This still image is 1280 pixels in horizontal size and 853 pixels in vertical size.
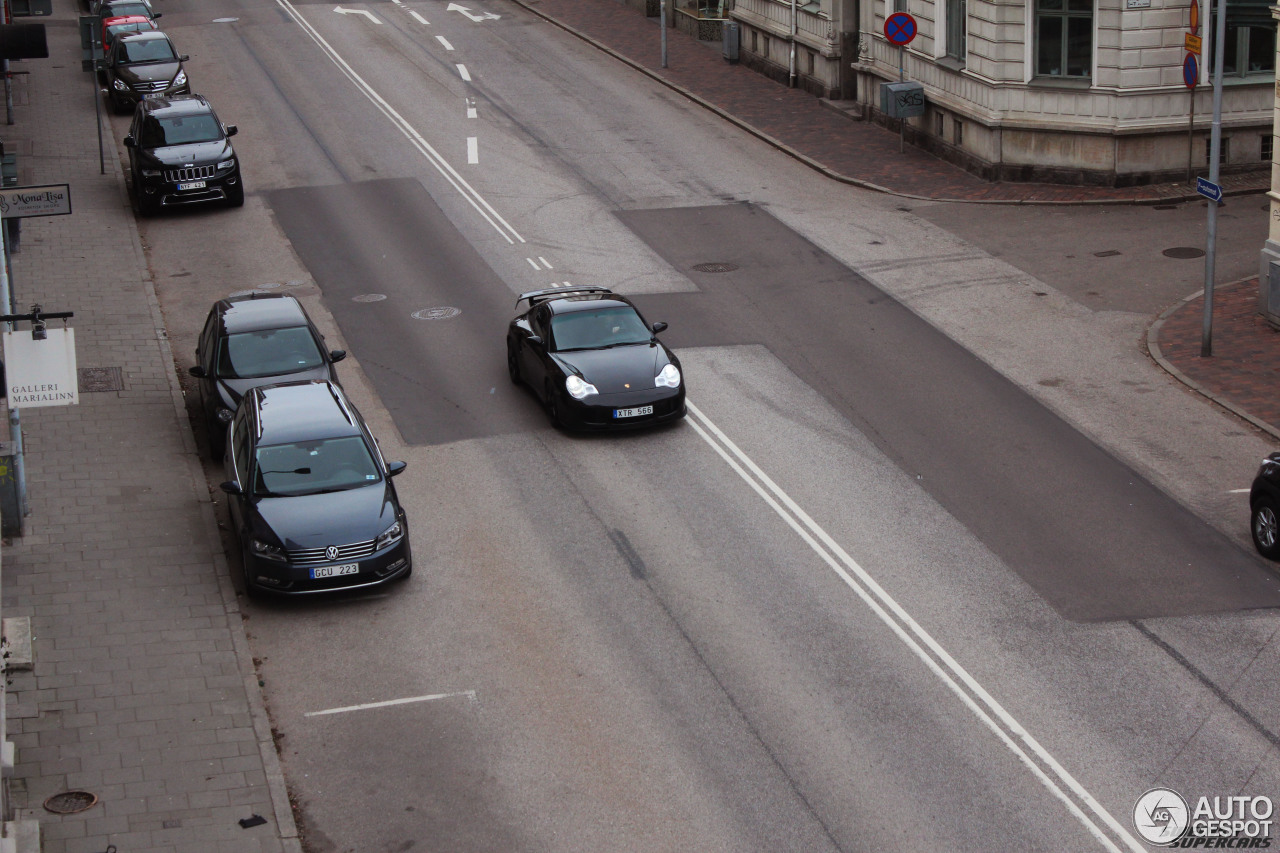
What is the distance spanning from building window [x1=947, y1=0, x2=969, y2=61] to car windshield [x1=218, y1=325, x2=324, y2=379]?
59.3ft

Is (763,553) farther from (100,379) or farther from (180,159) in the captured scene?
(180,159)

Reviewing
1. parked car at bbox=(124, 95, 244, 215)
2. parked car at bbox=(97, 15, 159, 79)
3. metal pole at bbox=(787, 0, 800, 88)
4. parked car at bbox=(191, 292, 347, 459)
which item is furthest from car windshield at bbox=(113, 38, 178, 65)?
parked car at bbox=(191, 292, 347, 459)

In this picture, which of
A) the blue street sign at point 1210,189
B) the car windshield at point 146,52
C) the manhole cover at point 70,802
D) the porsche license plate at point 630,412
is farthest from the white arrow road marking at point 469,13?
the manhole cover at point 70,802

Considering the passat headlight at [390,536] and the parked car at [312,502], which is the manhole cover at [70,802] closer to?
the parked car at [312,502]

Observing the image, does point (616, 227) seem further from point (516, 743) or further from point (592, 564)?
point (516, 743)

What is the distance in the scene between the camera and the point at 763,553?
1662 centimetres

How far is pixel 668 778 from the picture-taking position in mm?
12672

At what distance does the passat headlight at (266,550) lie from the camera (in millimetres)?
15461

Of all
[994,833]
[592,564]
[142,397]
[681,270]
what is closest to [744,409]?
[592,564]

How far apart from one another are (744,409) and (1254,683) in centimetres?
824

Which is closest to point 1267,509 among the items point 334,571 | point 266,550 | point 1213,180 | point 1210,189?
point 1210,189

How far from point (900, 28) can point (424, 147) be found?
10.7 metres

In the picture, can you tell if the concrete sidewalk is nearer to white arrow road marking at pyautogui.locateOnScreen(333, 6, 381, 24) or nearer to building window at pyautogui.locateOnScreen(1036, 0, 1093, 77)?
building window at pyautogui.locateOnScreen(1036, 0, 1093, 77)

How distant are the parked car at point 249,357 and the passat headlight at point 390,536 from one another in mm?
3995
